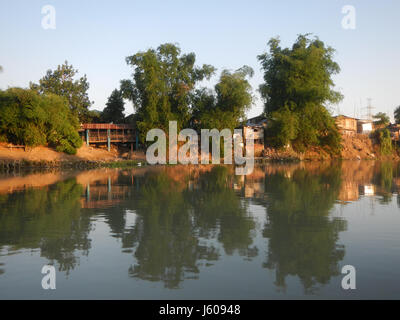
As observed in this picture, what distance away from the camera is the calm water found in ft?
17.8

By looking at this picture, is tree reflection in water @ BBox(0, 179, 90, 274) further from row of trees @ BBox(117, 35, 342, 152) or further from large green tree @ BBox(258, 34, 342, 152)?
large green tree @ BBox(258, 34, 342, 152)

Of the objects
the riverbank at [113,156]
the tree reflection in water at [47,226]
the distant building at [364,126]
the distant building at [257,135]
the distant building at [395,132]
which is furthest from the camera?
the distant building at [364,126]

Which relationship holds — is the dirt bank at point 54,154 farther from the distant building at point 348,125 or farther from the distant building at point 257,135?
the distant building at point 348,125

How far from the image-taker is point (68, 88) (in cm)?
4803

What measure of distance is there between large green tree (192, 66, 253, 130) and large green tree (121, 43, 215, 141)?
160 centimetres

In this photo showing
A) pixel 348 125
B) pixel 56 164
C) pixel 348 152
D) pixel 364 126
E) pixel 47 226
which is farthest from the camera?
pixel 364 126

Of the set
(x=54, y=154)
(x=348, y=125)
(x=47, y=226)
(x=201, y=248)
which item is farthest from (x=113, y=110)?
(x=201, y=248)

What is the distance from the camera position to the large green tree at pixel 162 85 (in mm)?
44812

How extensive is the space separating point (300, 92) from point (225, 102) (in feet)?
33.5

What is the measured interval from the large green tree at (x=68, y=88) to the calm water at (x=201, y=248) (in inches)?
1449

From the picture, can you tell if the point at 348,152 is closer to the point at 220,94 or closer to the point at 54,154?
the point at 220,94

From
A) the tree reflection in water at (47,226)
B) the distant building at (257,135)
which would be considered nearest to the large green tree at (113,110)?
the distant building at (257,135)

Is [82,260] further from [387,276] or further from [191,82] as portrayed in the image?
[191,82]
